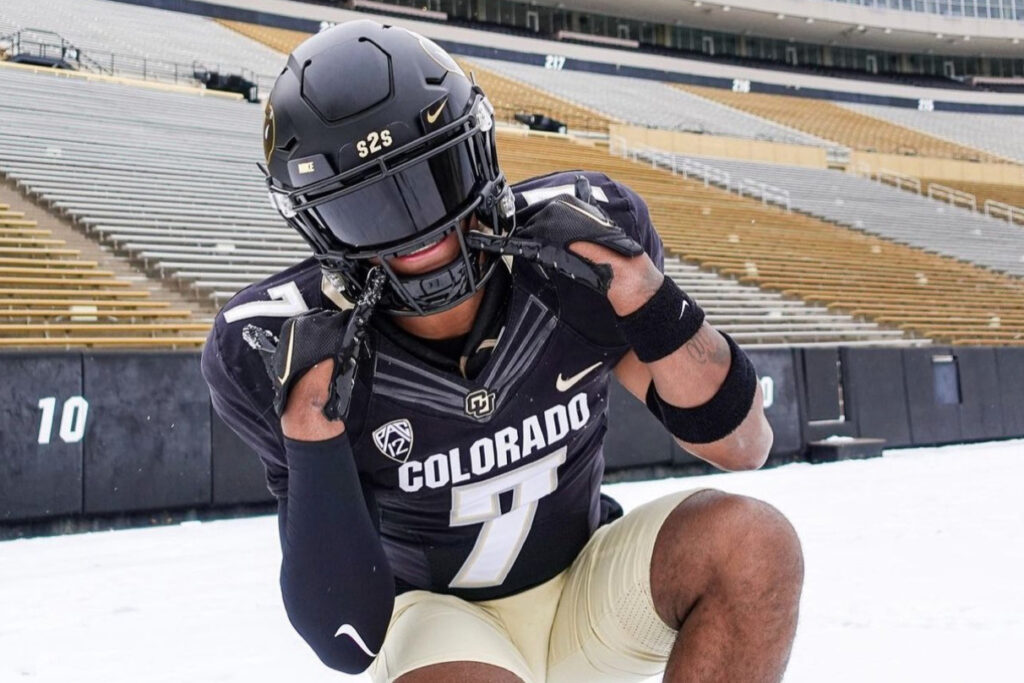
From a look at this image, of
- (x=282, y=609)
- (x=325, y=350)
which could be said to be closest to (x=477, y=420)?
(x=325, y=350)

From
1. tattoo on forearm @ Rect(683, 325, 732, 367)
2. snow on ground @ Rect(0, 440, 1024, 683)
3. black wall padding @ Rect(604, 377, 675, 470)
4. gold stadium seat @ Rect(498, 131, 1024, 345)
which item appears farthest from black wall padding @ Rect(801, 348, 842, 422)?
tattoo on forearm @ Rect(683, 325, 732, 367)

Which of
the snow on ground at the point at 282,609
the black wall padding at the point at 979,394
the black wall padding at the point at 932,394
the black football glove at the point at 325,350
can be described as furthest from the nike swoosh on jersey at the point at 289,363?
the black wall padding at the point at 979,394

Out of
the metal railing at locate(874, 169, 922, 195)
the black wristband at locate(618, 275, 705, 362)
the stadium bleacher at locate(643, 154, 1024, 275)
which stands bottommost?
the metal railing at locate(874, 169, 922, 195)

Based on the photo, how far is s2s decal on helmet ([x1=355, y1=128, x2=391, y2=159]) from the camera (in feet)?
3.78

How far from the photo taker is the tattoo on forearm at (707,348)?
1.18 meters

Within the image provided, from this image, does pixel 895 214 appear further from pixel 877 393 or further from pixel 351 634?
pixel 351 634

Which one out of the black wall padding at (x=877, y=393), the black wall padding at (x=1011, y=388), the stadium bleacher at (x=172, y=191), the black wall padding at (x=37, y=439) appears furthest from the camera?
the black wall padding at (x=1011, y=388)

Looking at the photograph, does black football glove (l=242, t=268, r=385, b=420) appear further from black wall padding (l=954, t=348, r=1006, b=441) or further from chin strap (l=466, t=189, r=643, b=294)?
black wall padding (l=954, t=348, r=1006, b=441)

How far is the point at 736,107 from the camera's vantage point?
24375mm

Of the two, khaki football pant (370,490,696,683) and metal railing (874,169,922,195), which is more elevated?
khaki football pant (370,490,696,683)

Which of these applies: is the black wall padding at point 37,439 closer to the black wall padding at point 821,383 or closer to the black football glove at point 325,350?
the black football glove at point 325,350

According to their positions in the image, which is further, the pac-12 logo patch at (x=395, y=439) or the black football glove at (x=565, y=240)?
the pac-12 logo patch at (x=395, y=439)

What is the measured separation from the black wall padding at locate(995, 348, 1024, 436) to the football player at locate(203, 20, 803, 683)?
7.93 meters

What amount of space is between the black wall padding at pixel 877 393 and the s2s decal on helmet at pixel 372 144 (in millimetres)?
6564
